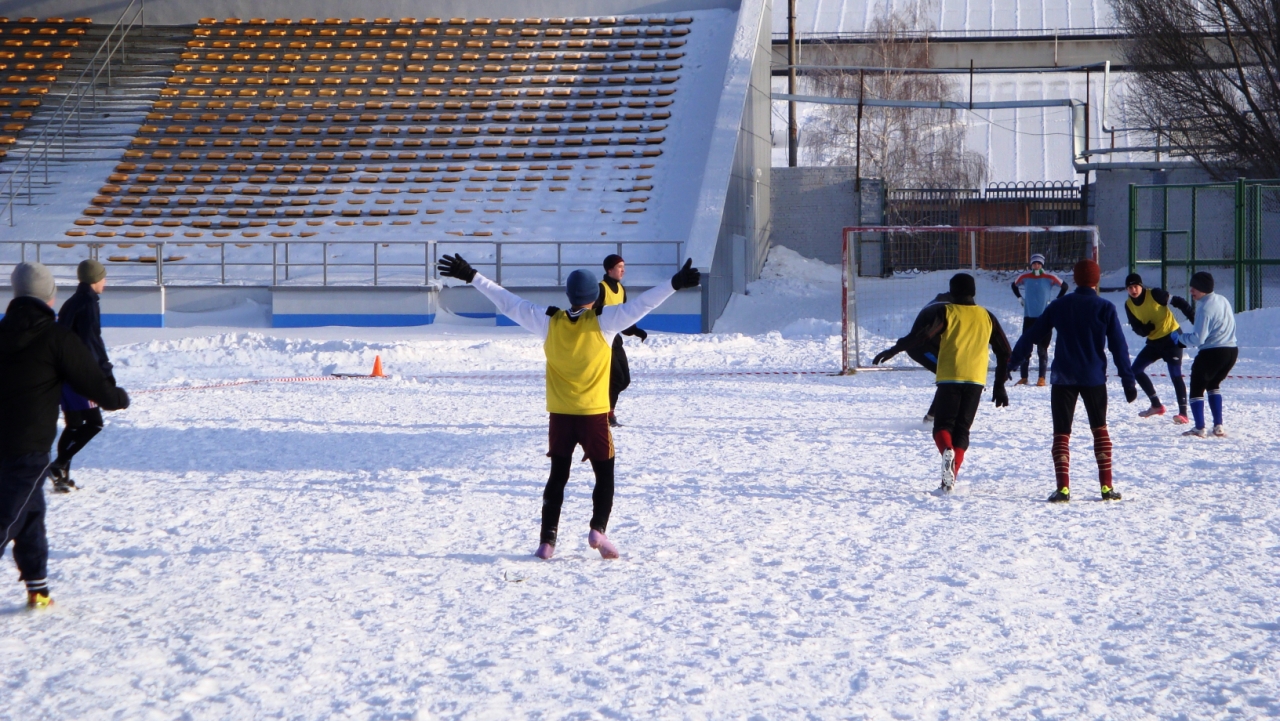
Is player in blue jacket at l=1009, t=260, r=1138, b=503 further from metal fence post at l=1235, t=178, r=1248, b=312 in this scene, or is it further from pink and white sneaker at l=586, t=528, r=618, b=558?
metal fence post at l=1235, t=178, r=1248, b=312

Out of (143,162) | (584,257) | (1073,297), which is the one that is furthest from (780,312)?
(1073,297)

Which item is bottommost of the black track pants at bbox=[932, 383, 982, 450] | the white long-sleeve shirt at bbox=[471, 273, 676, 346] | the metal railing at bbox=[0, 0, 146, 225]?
the black track pants at bbox=[932, 383, 982, 450]

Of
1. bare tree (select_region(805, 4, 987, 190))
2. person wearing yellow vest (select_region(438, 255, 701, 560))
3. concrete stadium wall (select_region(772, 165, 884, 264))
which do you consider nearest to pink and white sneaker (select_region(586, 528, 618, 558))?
person wearing yellow vest (select_region(438, 255, 701, 560))

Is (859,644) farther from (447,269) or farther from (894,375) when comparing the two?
(894,375)

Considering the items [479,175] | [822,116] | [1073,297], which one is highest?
[822,116]

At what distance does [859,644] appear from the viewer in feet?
14.8

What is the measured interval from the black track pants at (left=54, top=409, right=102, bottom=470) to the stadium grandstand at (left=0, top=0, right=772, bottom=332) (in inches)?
528

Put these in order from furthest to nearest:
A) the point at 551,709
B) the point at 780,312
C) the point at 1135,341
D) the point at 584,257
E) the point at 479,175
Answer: the point at 479,175 < the point at 780,312 < the point at 584,257 < the point at 1135,341 < the point at 551,709

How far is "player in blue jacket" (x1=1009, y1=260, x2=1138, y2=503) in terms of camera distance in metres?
7.21

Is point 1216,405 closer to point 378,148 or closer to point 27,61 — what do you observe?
point 378,148

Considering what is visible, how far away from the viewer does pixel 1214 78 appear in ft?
82.6

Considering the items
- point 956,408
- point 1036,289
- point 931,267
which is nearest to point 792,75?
point 931,267

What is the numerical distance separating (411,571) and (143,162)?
24263 mm

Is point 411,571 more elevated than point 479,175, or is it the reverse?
point 479,175
